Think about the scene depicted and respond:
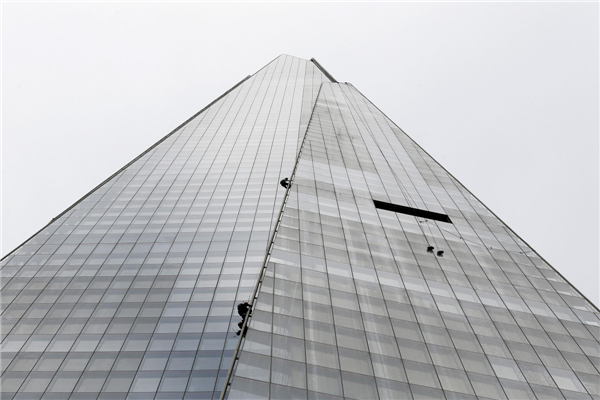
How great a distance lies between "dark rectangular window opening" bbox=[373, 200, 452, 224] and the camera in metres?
51.8

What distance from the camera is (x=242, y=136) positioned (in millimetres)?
111500

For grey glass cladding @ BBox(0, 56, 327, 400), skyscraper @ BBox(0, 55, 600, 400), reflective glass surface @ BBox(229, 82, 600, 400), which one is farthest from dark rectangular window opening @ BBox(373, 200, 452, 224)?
grey glass cladding @ BBox(0, 56, 327, 400)

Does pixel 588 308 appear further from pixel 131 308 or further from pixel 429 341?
pixel 131 308

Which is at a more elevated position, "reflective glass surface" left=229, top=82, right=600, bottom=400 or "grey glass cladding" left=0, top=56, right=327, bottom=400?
"reflective glass surface" left=229, top=82, right=600, bottom=400

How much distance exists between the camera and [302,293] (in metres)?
31.6

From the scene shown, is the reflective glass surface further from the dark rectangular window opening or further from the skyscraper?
the dark rectangular window opening

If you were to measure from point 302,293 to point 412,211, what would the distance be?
25.8 metres

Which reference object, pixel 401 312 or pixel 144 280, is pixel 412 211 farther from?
pixel 144 280

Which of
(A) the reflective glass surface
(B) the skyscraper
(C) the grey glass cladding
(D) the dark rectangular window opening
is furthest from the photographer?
(D) the dark rectangular window opening

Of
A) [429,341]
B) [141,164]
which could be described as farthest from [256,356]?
[141,164]

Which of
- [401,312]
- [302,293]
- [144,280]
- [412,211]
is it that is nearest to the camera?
[302,293]

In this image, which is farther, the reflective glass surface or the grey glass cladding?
the grey glass cladding

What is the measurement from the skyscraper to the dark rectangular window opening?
8.1 inches

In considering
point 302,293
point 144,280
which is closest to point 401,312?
point 302,293
